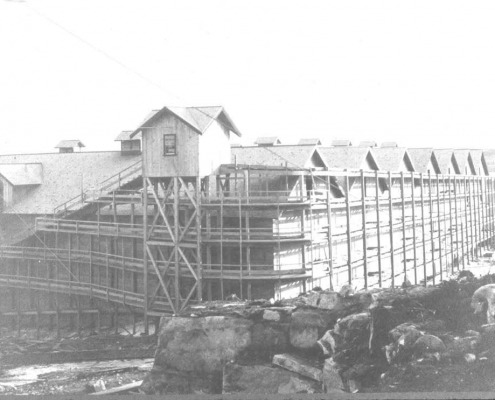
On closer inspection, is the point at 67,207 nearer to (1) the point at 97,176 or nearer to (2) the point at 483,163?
(1) the point at 97,176

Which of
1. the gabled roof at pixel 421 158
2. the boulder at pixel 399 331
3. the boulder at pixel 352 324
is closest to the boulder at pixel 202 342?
the boulder at pixel 352 324

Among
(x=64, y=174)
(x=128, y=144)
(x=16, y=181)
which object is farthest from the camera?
(x=128, y=144)

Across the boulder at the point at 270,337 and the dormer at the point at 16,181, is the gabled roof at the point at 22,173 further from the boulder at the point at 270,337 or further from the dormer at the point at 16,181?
the boulder at the point at 270,337

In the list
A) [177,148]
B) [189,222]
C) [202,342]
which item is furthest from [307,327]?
[177,148]

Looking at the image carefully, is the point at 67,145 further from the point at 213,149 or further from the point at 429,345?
the point at 429,345

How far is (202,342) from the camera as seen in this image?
38.4ft

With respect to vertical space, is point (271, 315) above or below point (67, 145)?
below

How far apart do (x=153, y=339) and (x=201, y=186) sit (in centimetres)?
725

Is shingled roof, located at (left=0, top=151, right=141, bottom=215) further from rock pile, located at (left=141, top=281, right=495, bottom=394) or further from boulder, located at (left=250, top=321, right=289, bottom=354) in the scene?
boulder, located at (left=250, top=321, right=289, bottom=354)

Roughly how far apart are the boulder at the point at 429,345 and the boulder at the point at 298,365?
1.69 m

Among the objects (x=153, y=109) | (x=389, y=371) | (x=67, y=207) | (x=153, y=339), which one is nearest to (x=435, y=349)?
(x=389, y=371)

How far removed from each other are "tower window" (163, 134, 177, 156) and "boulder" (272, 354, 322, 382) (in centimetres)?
1766

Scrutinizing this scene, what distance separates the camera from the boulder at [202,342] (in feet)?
37.7

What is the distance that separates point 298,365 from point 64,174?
31533 mm
